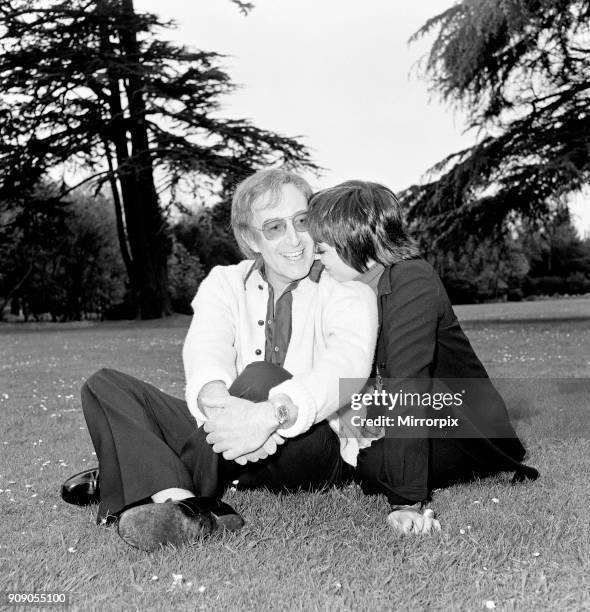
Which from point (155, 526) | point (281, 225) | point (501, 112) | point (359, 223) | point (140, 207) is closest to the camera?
point (155, 526)

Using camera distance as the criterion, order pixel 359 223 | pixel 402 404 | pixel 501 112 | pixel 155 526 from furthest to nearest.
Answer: pixel 501 112
pixel 359 223
pixel 402 404
pixel 155 526

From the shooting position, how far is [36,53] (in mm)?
24375

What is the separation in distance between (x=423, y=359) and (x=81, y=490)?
1.71m

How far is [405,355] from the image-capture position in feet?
9.59

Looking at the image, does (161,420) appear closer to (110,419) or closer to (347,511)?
(110,419)

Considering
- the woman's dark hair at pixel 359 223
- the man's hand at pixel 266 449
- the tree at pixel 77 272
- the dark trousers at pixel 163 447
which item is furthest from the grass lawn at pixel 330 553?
the tree at pixel 77 272

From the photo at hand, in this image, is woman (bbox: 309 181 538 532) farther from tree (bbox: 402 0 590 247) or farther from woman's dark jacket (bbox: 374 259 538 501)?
tree (bbox: 402 0 590 247)

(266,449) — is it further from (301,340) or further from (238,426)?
(301,340)

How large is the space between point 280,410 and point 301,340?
489 mm

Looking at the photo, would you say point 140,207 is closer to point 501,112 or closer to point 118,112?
point 118,112

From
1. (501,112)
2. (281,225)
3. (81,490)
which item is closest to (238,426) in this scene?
(281,225)

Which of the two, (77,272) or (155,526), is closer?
(155,526)

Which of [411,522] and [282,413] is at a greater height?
[282,413]

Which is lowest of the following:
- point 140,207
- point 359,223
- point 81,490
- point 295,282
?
point 81,490
